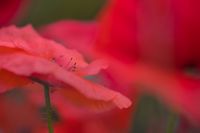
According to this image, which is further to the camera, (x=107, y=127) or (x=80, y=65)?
(x=107, y=127)

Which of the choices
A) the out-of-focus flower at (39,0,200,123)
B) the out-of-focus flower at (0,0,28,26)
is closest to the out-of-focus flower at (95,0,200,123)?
the out-of-focus flower at (39,0,200,123)

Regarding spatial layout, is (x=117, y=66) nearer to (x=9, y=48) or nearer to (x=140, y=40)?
(x=140, y=40)

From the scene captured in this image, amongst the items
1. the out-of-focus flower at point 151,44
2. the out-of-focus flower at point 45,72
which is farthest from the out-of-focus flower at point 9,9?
the out-of-focus flower at point 45,72

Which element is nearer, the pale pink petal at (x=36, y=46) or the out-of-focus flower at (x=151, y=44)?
the pale pink petal at (x=36, y=46)

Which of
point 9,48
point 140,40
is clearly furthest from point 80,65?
point 140,40

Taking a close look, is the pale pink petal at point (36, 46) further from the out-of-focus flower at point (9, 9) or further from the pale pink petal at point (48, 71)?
the out-of-focus flower at point (9, 9)

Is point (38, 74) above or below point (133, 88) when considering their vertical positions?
above

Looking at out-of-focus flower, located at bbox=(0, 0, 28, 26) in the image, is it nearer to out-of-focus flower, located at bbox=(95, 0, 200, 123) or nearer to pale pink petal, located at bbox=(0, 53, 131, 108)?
out-of-focus flower, located at bbox=(95, 0, 200, 123)
